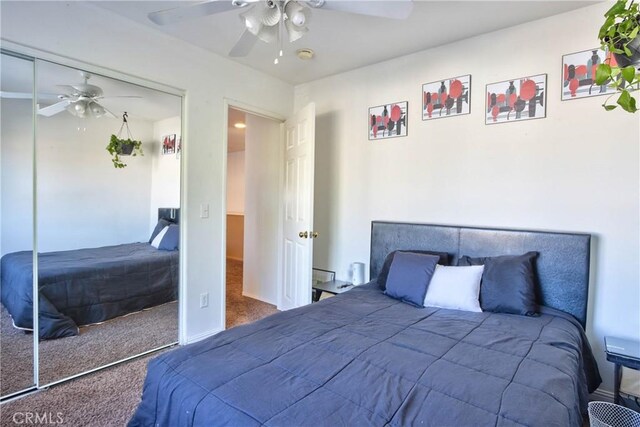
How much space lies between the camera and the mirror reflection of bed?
7.03 feet

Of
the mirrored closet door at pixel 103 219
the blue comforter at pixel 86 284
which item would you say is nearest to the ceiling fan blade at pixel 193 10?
the mirrored closet door at pixel 103 219

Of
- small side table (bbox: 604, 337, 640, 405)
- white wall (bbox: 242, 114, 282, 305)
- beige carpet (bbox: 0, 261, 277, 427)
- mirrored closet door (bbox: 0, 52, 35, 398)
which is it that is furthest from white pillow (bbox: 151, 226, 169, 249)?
small side table (bbox: 604, 337, 640, 405)

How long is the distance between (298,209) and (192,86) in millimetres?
1462

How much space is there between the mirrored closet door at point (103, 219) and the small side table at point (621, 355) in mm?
3035

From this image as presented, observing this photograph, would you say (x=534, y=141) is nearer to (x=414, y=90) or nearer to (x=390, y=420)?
(x=414, y=90)

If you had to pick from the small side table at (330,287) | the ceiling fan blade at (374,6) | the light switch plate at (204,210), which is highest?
the ceiling fan blade at (374,6)

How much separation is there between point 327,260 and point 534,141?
212 centimetres

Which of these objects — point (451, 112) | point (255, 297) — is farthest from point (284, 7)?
point (255, 297)

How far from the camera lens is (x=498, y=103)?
2.47 metres

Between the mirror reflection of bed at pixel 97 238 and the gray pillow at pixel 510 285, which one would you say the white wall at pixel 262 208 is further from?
the gray pillow at pixel 510 285

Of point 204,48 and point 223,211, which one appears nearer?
point 204,48

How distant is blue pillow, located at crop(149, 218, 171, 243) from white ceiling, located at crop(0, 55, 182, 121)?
0.84 meters

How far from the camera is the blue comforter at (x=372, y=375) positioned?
3.40ft

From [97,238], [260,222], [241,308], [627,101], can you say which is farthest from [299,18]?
[241,308]
